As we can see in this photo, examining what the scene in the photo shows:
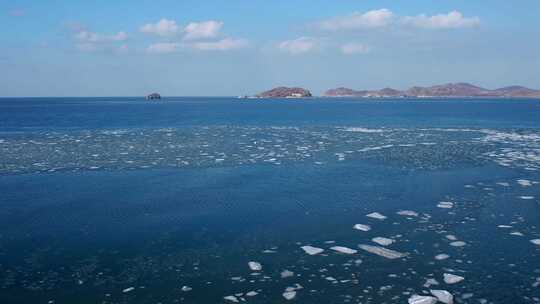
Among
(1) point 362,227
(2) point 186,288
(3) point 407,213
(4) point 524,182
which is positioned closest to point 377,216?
(3) point 407,213

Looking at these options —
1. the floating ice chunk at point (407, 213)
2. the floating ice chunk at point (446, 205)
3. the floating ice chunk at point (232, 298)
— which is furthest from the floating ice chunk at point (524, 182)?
the floating ice chunk at point (232, 298)

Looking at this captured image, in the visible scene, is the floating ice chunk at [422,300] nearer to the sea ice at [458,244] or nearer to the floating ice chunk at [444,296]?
the floating ice chunk at [444,296]

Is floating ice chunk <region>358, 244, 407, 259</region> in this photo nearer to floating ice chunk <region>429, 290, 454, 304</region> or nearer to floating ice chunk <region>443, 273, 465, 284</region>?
floating ice chunk <region>443, 273, 465, 284</region>

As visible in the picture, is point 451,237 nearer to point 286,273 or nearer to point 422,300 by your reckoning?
point 422,300

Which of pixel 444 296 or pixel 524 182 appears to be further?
pixel 524 182

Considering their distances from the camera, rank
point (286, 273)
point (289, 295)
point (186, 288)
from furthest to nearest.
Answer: point (286, 273), point (186, 288), point (289, 295)

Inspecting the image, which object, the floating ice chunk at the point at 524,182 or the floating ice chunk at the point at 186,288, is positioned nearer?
the floating ice chunk at the point at 186,288

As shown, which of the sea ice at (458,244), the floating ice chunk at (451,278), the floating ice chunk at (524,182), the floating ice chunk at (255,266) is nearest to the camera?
the floating ice chunk at (451,278)
